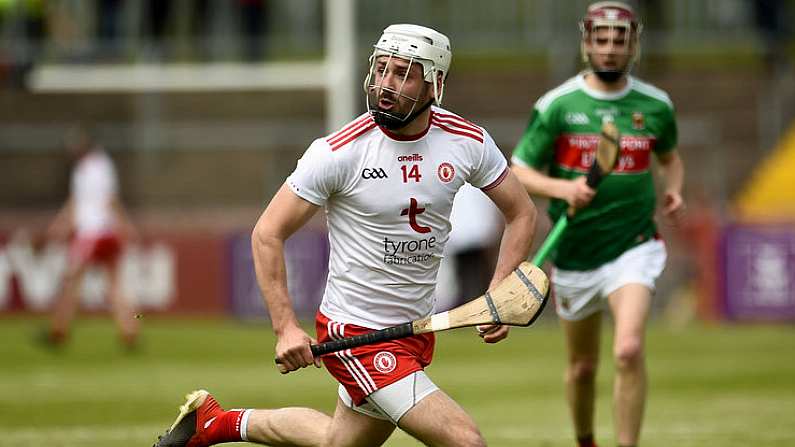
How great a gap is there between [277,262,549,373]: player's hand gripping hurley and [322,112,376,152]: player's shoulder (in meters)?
0.79

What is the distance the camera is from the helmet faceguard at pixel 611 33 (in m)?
8.70

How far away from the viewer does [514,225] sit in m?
7.05

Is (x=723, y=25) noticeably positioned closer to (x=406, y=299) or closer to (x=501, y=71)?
(x=501, y=71)

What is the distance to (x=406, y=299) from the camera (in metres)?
6.83

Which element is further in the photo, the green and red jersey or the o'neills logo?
the green and red jersey

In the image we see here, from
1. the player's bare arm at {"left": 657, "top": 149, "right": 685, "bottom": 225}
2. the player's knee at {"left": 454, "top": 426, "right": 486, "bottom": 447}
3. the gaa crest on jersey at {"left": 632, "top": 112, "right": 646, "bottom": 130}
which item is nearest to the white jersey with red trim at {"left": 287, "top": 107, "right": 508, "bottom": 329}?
the player's knee at {"left": 454, "top": 426, "right": 486, "bottom": 447}

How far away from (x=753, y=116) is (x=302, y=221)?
788 inches

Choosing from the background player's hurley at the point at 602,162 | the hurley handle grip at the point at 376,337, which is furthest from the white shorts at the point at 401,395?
the background player's hurley at the point at 602,162

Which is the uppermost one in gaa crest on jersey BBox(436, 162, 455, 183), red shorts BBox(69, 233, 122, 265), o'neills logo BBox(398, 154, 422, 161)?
o'neills logo BBox(398, 154, 422, 161)

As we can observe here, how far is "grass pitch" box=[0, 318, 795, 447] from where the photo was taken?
34.4 feet

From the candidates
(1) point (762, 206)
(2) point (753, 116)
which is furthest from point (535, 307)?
(2) point (753, 116)

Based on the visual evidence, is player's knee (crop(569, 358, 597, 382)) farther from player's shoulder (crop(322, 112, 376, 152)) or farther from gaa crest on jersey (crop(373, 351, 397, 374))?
player's shoulder (crop(322, 112, 376, 152))

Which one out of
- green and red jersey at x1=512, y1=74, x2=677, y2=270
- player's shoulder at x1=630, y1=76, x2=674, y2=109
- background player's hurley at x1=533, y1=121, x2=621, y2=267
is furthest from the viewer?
player's shoulder at x1=630, y1=76, x2=674, y2=109

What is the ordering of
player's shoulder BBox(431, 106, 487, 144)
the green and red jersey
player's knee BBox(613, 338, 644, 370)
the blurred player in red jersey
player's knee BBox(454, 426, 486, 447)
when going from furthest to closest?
the blurred player in red jersey, the green and red jersey, player's knee BBox(613, 338, 644, 370), player's shoulder BBox(431, 106, 487, 144), player's knee BBox(454, 426, 486, 447)
